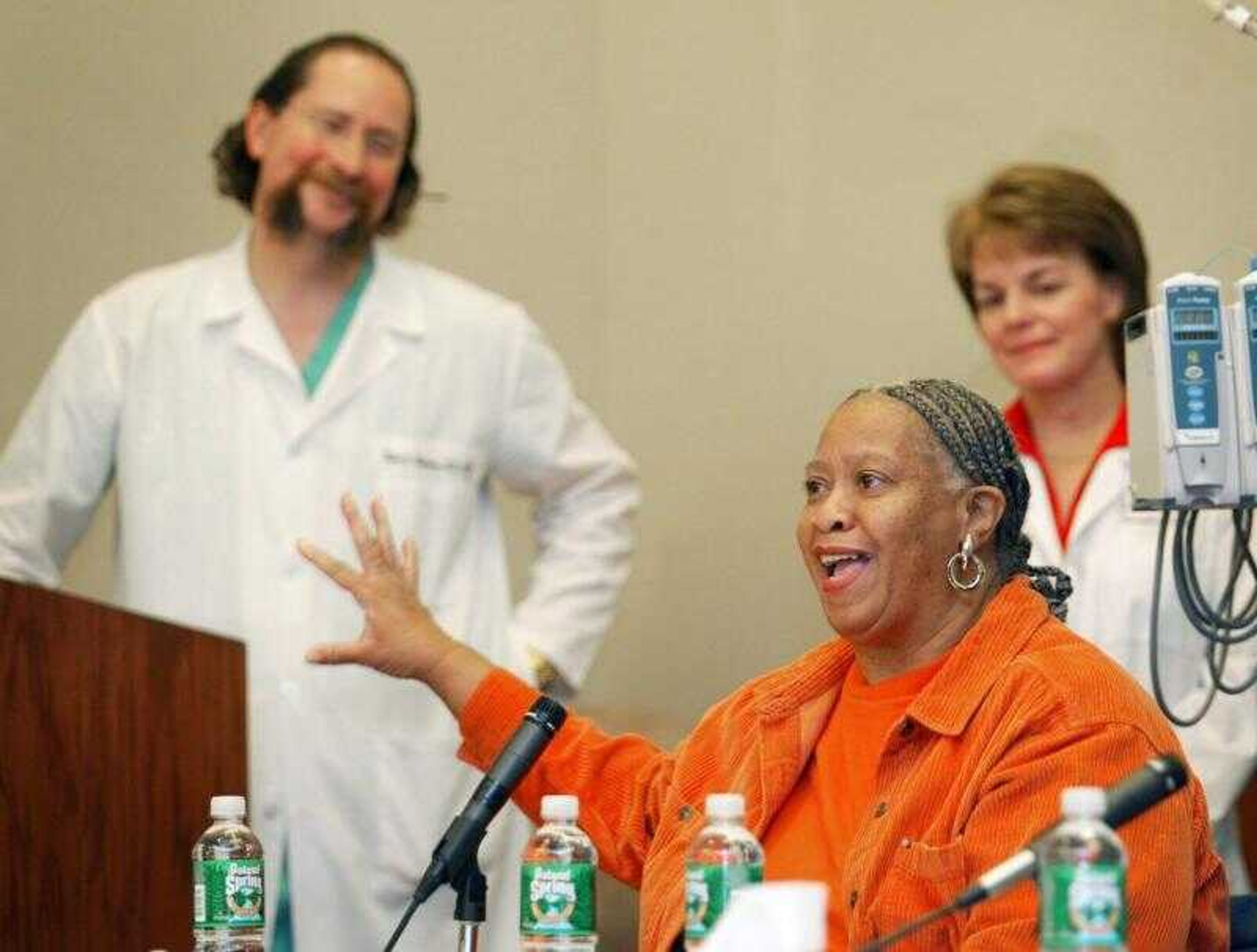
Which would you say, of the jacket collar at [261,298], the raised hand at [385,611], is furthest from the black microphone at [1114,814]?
the jacket collar at [261,298]

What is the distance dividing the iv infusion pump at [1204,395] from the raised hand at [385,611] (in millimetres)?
1003

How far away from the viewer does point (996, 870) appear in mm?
2004

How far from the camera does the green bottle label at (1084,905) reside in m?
1.98

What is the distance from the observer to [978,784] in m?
2.64

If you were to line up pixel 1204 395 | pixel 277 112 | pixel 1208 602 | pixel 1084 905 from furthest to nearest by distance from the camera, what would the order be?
pixel 277 112 → pixel 1208 602 → pixel 1204 395 → pixel 1084 905

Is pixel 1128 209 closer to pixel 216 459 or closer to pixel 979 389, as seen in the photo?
pixel 979 389

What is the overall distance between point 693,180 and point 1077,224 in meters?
1.56

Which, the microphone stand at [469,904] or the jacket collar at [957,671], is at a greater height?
the jacket collar at [957,671]

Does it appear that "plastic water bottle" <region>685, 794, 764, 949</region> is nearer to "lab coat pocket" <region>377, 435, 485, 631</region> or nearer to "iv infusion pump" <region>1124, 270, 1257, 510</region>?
"iv infusion pump" <region>1124, 270, 1257, 510</region>

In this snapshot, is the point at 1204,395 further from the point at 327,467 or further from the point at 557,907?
the point at 327,467

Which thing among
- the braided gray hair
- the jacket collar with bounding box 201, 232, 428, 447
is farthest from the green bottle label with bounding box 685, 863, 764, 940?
the jacket collar with bounding box 201, 232, 428, 447

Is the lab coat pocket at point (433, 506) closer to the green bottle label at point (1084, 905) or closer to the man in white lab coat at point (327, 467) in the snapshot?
the man in white lab coat at point (327, 467)

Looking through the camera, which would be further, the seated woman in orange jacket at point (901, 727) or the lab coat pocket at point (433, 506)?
the lab coat pocket at point (433, 506)

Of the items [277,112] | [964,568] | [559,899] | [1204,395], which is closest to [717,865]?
[559,899]
